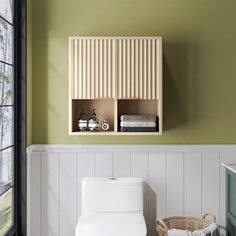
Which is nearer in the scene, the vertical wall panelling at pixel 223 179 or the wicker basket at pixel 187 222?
the wicker basket at pixel 187 222

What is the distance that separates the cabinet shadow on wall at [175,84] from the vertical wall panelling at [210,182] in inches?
14.2

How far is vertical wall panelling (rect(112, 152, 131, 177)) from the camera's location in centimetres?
309

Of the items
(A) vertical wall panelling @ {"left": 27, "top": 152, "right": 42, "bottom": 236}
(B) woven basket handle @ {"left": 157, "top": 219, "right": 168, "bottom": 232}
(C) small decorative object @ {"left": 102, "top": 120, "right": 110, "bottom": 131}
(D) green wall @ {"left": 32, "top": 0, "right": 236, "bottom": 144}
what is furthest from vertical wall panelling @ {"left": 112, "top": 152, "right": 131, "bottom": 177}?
(A) vertical wall panelling @ {"left": 27, "top": 152, "right": 42, "bottom": 236}

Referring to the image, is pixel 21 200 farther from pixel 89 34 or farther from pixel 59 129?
pixel 89 34

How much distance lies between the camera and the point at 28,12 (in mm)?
3012

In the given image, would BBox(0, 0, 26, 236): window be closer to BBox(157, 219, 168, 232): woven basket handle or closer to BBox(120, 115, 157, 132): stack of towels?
BBox(120, 115, 157, 132): stack of towels

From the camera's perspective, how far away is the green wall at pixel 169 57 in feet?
10.0

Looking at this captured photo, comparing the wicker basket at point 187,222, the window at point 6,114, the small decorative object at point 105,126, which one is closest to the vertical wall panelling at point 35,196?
the window at point 6,114

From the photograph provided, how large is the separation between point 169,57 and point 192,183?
1.02m

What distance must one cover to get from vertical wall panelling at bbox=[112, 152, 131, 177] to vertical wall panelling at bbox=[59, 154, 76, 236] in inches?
12.9

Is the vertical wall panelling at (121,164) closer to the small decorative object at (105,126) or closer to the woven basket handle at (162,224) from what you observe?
the small decorative object at (105,126)

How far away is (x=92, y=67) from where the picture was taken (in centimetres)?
290

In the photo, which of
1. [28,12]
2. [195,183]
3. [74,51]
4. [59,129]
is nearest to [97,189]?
[59,129]

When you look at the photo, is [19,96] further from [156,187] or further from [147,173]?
[156,187]
